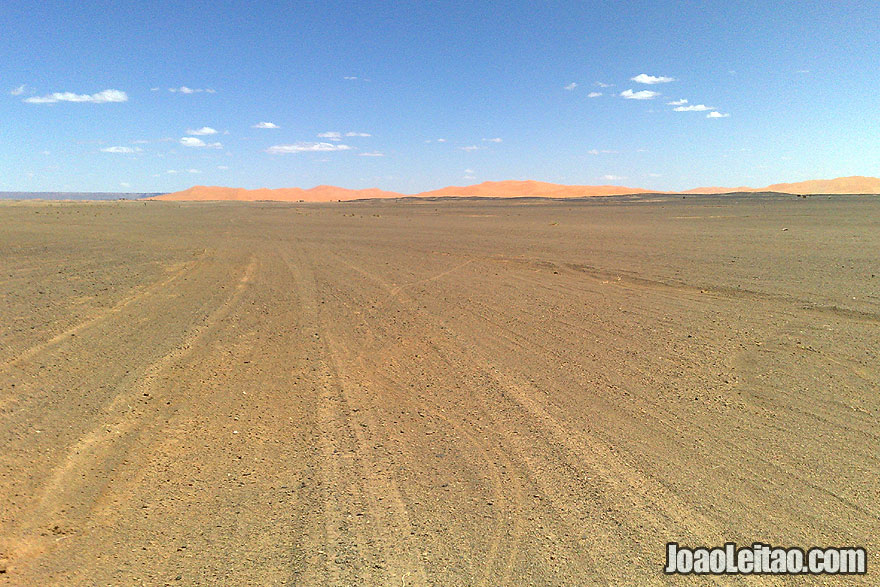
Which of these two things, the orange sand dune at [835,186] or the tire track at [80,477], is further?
the orange sand dune at [835,186]

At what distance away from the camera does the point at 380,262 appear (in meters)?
15.8

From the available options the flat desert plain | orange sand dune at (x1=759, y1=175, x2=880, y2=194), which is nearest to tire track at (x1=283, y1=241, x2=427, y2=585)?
the flat desert plain

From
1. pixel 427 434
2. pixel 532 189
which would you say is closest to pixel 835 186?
pixel 532 189

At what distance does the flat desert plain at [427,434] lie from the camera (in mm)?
3094

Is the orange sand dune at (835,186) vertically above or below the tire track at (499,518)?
above

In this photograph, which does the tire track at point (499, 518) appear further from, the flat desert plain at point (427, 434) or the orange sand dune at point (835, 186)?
the orange sand dune at point (835, 186)

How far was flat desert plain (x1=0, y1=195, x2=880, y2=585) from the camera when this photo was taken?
309 cm

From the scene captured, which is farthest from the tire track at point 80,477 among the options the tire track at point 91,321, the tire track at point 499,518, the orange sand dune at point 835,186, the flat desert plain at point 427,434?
the orange sand dune at point 835,186

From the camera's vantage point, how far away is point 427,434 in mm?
4570

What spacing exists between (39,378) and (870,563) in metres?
7.74

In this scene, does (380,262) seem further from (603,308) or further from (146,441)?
(146,441)

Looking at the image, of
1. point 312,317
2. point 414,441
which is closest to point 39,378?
point 312,317

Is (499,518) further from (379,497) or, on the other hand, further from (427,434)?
(427,434)

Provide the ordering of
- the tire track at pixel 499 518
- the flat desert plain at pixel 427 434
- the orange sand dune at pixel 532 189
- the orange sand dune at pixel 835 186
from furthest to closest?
the orange sand dune at pixel 532 189 < the orange sand dune at pixel 835 186 < the flat desert plain at pixel 427 434 < the tire track at pixel 499 518
